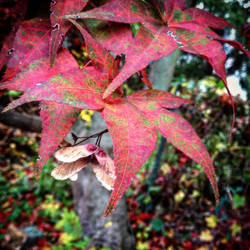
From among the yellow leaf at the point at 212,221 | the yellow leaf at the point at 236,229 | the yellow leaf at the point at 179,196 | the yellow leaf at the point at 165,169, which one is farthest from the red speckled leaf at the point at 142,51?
the yellow leaf at the point at 165,169

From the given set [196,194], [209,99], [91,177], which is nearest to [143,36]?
[91,177]

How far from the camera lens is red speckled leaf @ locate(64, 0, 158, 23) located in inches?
10.9

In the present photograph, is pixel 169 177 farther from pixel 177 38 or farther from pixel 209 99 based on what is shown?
pixel 177 38

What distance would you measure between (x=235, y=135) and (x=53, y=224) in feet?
7.78

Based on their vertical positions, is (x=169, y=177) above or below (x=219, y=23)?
below

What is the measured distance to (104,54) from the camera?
0.30 metres

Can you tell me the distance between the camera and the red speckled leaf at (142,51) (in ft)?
0.77

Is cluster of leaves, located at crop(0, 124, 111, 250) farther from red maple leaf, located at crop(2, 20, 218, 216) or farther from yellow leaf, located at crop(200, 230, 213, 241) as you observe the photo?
red maple leaf, located at crop(2, 20, 218, 216)

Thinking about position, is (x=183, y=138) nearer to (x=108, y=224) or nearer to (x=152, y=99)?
(x=152, y=99)

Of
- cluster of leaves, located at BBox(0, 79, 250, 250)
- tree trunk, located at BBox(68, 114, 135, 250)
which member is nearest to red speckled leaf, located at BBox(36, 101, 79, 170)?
tree trunk, located at BBox(68, 114, 135, 250)

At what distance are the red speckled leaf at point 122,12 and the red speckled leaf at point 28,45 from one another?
0.25 ft

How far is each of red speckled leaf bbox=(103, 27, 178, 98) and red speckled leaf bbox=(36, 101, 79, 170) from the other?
0.25ft

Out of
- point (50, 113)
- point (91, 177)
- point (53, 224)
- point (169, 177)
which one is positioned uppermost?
point (50, 113)

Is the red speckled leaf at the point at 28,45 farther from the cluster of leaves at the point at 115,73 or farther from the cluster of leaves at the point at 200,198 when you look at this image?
the cluster of leaves at the point at 200,198
